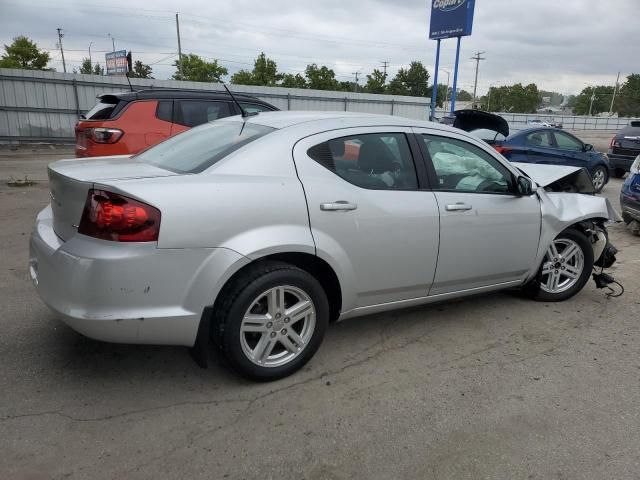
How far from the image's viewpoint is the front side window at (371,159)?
321cm

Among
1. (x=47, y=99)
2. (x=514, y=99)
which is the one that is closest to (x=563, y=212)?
(x=47, y=99)

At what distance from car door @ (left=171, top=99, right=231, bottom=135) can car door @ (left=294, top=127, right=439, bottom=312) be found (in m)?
4.59

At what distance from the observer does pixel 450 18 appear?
19828mm

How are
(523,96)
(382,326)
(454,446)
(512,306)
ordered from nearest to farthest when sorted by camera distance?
1. (454,446)
2. (382,326)
3. (512,306)
4. (523,96)

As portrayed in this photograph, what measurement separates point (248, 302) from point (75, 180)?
A: 114cm

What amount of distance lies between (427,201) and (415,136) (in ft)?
1.56

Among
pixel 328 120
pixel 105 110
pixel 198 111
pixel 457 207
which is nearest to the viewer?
pixel 328 120

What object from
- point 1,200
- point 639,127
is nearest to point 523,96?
point 639,127

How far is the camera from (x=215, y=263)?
2.70 metres

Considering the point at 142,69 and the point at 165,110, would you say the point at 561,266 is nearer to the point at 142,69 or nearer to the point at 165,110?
the point at 165,110

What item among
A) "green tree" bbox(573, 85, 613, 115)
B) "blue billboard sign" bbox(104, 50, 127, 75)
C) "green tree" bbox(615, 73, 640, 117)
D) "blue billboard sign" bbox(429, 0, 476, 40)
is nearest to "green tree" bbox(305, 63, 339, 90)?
"blue billboard sign" bbox(104, 50, 127, 75)

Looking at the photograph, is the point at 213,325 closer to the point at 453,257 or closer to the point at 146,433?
the point at 146,433

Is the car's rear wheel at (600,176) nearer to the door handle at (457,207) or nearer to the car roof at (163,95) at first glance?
the car roof at (163,95)

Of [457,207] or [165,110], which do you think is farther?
[165,110]
